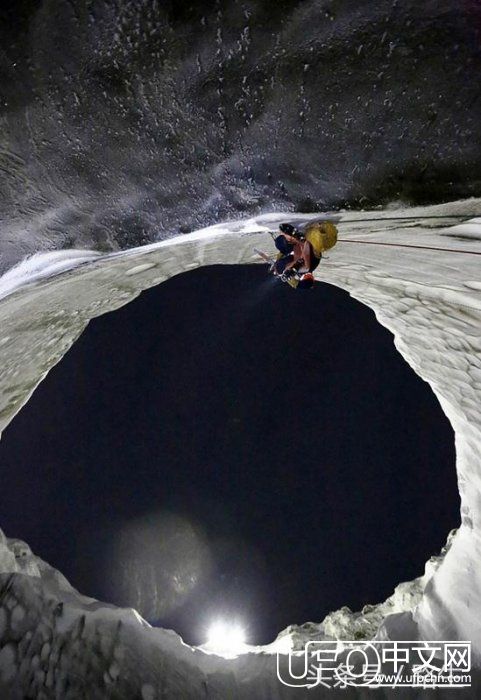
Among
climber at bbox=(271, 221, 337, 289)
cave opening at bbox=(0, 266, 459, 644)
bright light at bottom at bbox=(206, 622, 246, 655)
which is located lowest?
bright light at bottom at bbox=(206, 622, 246, 655)

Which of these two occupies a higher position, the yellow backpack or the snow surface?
the yellow backpack

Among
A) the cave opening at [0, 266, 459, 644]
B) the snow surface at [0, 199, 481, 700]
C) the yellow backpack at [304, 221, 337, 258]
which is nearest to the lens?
the yellow backpack at [304, 221, 337, 258]

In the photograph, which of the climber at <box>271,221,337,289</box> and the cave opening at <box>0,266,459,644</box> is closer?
the climber at <box>271,221,337,289</box>

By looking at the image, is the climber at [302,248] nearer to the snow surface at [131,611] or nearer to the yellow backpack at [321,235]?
the yellow backpack at [321,235]

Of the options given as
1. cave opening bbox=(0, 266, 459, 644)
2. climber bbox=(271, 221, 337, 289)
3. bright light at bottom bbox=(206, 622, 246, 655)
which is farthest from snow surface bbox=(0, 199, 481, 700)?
cave opening bbox=(0, 266, 459, 644)

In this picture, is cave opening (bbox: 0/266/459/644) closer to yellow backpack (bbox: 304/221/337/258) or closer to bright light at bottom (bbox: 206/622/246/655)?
bright light at bottom (bbox: 206/622/246/655)

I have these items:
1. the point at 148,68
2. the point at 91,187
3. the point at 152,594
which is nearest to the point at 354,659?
the point at 152,594

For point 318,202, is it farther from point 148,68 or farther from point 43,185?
point 43,185

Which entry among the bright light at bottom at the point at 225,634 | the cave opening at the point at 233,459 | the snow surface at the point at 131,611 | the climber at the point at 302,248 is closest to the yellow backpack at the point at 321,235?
the climber at the point at 302,248
